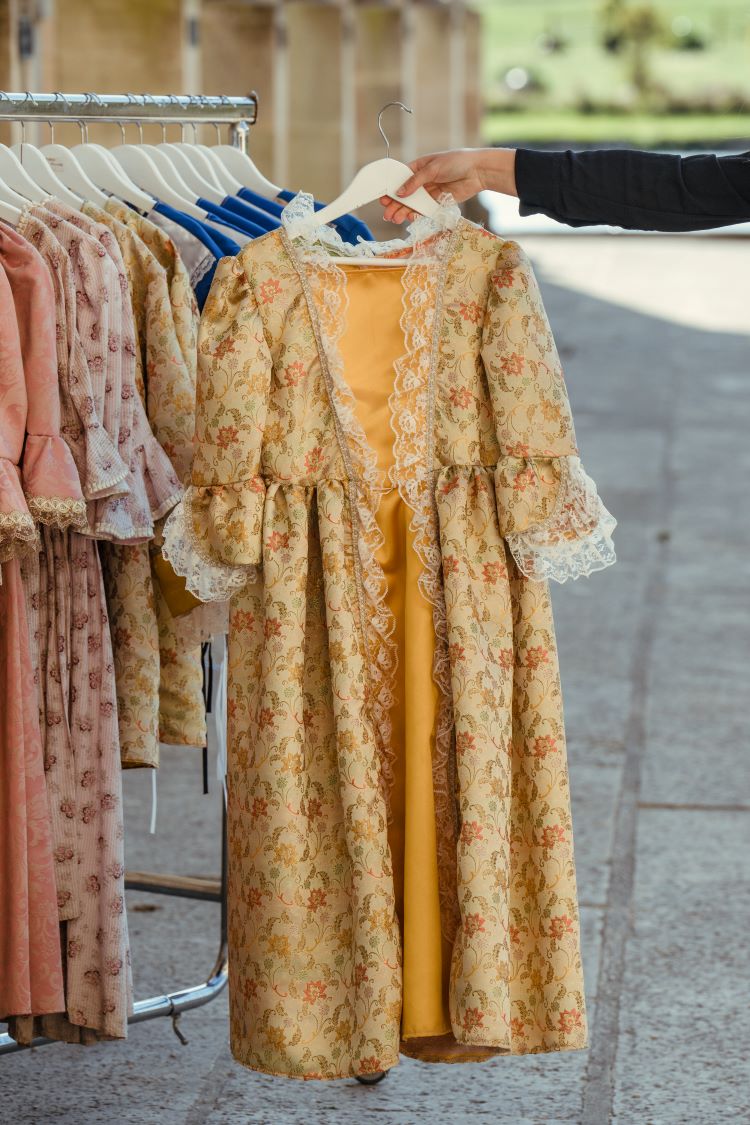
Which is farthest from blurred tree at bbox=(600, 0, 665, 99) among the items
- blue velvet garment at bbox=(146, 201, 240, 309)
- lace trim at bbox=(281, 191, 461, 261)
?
lace trim at bbox=(281, 191, 461, 261)

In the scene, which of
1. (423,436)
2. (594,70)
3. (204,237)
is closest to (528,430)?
(423,436)

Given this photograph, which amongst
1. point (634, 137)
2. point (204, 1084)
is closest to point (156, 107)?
point (204, 1084)

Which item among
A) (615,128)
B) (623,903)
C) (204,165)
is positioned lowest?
(623,903)

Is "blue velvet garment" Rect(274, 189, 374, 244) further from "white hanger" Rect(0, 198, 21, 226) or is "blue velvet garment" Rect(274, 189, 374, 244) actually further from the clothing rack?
"white hanger" Rect(0, 198, 21, 226)

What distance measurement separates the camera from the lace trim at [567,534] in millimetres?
2246

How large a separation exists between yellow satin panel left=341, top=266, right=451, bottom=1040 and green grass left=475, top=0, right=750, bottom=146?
26766 mm

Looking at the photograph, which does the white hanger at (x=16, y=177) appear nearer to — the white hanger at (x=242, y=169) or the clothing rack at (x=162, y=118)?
the clothing rack at (x=162, y=118)

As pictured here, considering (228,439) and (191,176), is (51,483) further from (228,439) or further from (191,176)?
(191,176)

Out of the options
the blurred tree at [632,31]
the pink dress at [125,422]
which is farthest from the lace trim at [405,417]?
the blurred tree at [632,31]

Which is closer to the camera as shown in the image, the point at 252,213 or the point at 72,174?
the point at 72,174

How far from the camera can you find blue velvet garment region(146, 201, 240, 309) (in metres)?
2.67

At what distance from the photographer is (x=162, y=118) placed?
9.10 ft

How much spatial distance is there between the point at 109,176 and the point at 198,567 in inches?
31.3

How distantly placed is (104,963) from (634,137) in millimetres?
29429
